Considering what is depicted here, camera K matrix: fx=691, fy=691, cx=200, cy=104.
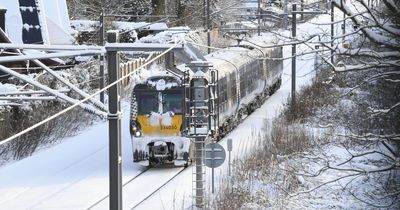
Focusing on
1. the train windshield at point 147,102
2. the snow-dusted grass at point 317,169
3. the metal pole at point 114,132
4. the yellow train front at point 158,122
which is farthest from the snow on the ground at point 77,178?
the metal pole at point 114,132

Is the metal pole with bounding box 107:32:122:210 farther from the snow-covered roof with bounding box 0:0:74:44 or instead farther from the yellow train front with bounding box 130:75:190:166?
the snow-covered roof with bounding box 0:0:74:44

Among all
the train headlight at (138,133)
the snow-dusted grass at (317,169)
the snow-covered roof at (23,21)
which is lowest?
the snow-dusted grass at (317,169)

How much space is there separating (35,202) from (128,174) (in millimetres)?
3404

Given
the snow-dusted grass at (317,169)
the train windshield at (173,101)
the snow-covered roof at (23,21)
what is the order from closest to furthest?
the snow-dusted grass at (317,169) < the train windshield at (173,101) < the snow-covered roof at (23,21)

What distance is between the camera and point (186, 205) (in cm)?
1531

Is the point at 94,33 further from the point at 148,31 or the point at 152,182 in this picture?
the point at 152,182

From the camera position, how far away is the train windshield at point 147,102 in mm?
19094

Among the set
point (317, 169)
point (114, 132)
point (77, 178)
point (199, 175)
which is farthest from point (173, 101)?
point (114, 132)

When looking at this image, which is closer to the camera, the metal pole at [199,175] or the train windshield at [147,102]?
the metal pole at [199,175]

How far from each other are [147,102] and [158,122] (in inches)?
27.1

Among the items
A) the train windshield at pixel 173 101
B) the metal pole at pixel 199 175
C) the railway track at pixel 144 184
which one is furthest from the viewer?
the train windshield at pixel 173 101

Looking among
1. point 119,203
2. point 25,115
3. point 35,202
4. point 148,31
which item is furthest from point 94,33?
point 119,203

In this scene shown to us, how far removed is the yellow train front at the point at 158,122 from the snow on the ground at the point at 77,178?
0.63 metres

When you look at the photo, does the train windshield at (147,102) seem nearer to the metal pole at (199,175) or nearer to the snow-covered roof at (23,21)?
the metal pole at (199,175)
